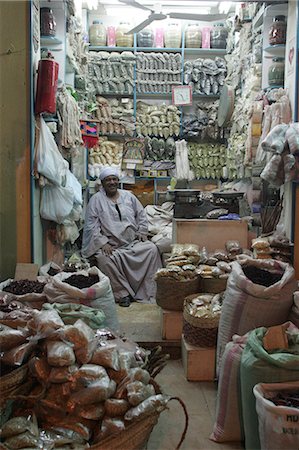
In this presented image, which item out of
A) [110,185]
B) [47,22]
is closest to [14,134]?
[47,22]

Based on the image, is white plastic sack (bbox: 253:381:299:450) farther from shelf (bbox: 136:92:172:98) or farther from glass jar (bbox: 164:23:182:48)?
glass jar (bbox: 164:23:182:48)

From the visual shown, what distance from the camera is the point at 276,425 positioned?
2000 millimetres

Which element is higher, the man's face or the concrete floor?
the man's face

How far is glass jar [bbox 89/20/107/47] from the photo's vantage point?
8.19 meters

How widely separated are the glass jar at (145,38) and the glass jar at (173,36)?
0.84ft

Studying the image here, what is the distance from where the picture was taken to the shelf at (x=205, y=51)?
327 inches

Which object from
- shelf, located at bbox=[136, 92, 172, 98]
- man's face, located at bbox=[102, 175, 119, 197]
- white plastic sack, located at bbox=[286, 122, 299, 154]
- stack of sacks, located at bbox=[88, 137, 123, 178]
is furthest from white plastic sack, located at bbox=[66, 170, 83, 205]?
shelf, located at bbox=[136, 92, 172, 98]

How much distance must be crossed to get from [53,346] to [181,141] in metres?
6.16

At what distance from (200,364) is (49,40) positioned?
3.59 m

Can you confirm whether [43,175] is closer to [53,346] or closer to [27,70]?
[27,70]

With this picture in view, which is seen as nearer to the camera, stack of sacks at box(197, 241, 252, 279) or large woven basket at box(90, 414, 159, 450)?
large woven basket at box(90, 414, 159, 450)

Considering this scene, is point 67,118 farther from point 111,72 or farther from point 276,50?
point 111,72

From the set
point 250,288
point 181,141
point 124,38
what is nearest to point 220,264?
point 250,288

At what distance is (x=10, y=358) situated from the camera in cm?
237
